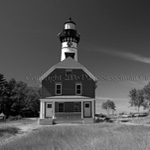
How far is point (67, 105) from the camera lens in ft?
76.4

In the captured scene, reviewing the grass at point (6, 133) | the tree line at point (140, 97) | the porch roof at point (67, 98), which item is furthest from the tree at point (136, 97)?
the grass at point (6, 133)

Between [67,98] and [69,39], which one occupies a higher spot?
[69,39]

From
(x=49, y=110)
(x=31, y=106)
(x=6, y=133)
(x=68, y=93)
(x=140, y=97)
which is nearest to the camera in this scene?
(x=6, y=133)

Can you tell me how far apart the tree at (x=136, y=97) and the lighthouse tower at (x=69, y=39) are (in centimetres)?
2459

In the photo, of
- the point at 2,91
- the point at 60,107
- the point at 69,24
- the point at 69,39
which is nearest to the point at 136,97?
the point at 69,39

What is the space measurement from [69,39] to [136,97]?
28.2 metres

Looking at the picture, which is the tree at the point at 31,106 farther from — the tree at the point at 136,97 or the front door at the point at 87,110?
the tree at the point at 136,97

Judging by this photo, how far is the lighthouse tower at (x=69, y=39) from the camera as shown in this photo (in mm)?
36188

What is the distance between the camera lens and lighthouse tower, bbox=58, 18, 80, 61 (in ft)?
119

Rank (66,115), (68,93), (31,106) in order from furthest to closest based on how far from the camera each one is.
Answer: (31,106)
(68,93)
(66,115)

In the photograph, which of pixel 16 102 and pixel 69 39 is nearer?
pixel 69 39

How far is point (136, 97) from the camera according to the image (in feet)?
162

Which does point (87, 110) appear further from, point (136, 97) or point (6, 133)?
point (136, 97)

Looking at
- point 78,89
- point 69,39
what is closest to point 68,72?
point 78,89
